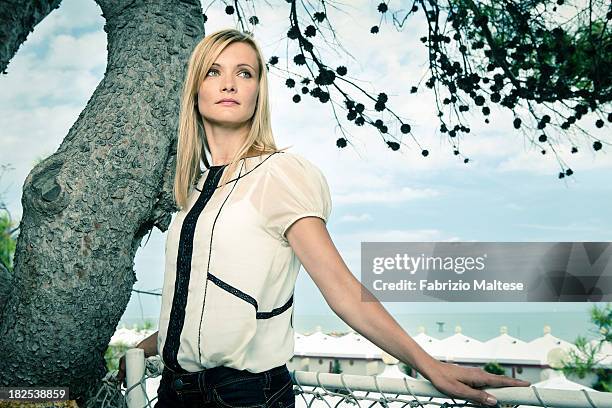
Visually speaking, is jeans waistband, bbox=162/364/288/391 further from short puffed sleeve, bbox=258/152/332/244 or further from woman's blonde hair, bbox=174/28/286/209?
woman's blonde hair, bbox=174/28/286/209

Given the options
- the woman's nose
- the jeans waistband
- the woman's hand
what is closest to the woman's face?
the woman's nose

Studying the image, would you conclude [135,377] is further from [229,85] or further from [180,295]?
[229,85]

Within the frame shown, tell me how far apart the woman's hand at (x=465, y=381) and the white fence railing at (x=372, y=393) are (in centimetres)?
2

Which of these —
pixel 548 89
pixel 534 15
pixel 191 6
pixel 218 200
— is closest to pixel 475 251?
pixel 548 89

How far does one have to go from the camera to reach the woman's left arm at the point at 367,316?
972 millimetres

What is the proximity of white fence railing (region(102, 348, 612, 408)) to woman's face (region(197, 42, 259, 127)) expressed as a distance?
556 mm

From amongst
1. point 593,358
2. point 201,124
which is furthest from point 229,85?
point 593,358

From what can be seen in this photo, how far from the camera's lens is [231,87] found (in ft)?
3.85

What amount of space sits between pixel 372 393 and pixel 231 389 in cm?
39

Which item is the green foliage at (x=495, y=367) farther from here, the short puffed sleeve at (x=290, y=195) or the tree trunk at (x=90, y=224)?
the short puffed sleeve at (x=290, y=195)

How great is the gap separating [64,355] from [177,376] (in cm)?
76

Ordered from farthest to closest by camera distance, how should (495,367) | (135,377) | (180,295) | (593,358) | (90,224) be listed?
(495,367), (593,358), (90,224), (135,377), (180,295)

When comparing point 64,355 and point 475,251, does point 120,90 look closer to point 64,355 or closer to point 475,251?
point 64,355

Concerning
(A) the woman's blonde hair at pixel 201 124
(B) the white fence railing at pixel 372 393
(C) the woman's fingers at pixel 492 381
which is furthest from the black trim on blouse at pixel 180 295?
(C) the woman's fingers at pixel 492 381
